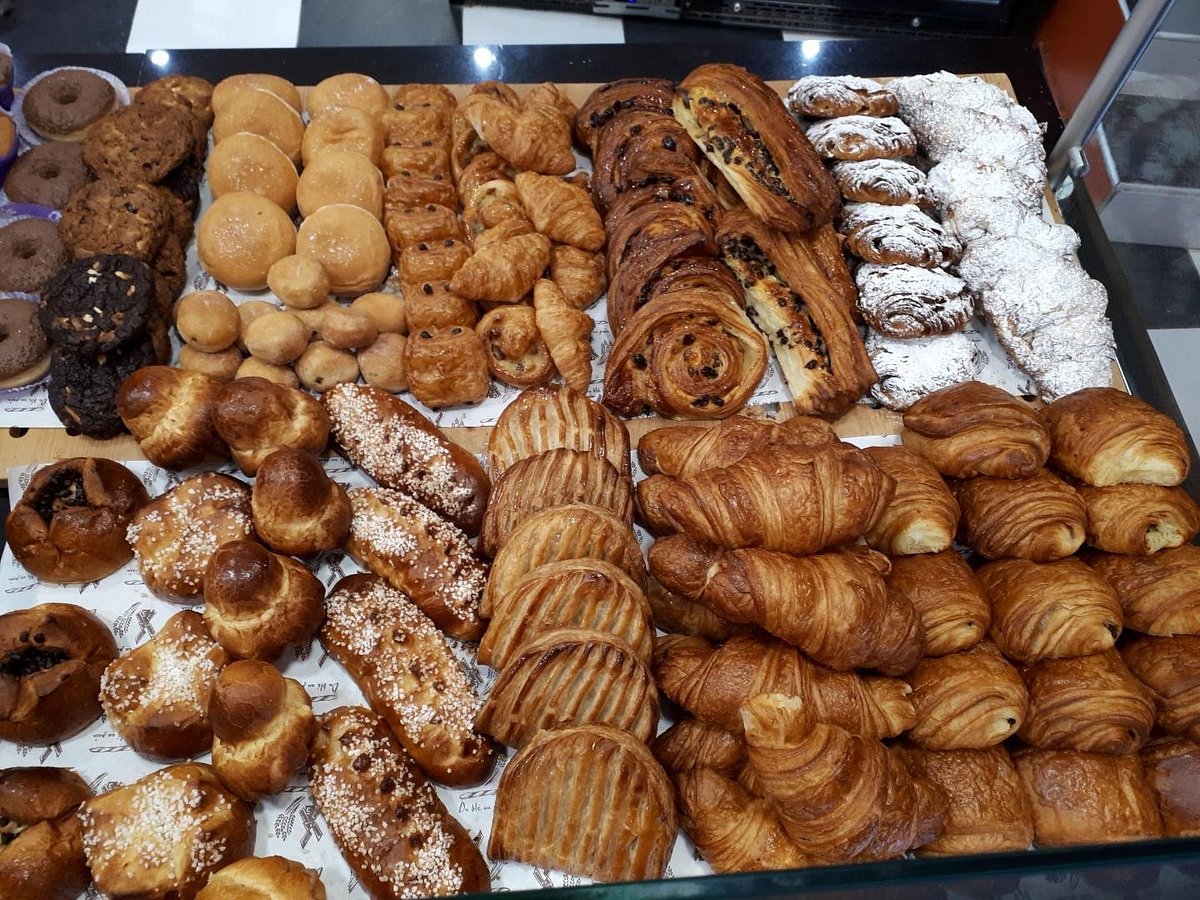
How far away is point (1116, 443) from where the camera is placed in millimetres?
2541

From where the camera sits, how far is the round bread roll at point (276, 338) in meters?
2.85

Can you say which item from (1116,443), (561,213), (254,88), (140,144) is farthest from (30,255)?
(1116,443)

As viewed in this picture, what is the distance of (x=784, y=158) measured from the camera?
3051 millimetres

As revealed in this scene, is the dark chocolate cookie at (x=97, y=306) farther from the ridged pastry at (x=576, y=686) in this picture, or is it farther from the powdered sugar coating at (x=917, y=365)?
the powdered sugar coating at (x=917, y=365)

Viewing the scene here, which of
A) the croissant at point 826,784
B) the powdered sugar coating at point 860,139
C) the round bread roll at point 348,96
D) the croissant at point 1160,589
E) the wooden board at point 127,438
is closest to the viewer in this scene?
the croissant at point 826,784

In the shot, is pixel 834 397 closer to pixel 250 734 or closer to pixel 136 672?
pixel 250 734

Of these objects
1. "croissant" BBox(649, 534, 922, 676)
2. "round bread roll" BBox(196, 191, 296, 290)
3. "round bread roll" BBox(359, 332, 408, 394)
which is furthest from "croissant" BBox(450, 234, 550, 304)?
"croissant" BBox(649, 534, 922, 676)

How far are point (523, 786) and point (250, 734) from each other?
641 millimetres

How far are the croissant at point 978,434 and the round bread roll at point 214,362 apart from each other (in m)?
2.06

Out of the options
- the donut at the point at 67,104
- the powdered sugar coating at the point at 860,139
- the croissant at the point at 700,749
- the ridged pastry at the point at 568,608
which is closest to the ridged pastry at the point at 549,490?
the ridged pastry at the point at 568,608

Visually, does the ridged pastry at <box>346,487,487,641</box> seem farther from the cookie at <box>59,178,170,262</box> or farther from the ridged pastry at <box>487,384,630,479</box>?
the cookie at <box>59,178,170,262</box>

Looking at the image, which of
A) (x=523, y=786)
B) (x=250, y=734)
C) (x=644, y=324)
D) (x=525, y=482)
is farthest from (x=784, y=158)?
(x=250, y=734)

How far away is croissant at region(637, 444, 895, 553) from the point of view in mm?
2176

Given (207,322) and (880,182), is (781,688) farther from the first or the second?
(207,322)
